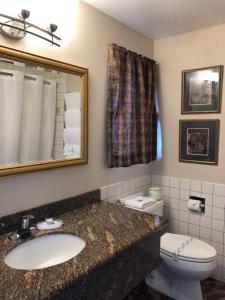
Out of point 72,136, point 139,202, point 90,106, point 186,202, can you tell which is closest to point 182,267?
point 139,202

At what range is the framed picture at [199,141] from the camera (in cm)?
224

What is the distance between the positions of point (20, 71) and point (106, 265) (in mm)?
1107

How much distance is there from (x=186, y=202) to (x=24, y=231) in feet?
5.36

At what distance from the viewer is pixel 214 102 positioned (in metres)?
2.22

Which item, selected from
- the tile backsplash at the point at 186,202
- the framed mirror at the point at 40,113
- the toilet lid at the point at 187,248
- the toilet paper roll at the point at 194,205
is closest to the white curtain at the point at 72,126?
the framed mirror at the point at 40,113

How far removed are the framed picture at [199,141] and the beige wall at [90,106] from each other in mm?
638

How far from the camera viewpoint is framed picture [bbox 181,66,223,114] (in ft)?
7.20

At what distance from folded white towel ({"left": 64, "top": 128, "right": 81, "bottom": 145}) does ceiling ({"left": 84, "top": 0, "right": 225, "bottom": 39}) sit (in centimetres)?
91

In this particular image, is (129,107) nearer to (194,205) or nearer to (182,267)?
(194,205)

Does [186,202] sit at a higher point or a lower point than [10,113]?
lower

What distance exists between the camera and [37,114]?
1.53 metres

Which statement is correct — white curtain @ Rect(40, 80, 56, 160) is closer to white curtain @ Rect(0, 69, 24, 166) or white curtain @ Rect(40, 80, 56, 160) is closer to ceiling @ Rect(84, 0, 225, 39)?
white curtain @ Rect(0, 69, 24, 166)

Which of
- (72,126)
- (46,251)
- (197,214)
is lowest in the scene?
(197,214)

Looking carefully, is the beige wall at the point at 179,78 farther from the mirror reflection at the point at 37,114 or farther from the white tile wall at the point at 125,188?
the mirror reflection at the point at 37,114
